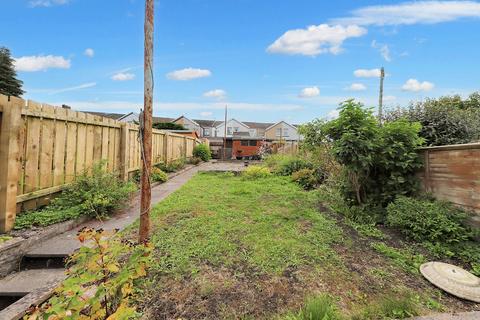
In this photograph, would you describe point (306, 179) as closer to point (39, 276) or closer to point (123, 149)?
point (123, 149)

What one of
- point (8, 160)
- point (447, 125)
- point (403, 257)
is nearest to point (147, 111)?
point (8, 160)

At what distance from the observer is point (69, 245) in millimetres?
3352

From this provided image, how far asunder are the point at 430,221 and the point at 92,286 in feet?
14.7

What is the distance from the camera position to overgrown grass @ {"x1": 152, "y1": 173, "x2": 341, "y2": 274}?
122 inches

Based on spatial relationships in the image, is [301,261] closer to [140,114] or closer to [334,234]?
[334,234]

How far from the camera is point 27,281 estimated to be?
2695 mm

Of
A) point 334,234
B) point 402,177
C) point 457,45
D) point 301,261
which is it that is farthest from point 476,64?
point 301,261

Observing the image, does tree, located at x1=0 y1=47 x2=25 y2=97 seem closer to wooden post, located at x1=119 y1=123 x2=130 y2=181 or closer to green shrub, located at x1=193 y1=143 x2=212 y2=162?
green shrub, located at x1=193 y1=143 x2=212 y2=162

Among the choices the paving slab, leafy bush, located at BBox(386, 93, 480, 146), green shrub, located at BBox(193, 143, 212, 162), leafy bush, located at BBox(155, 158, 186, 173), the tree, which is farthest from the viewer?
the tree

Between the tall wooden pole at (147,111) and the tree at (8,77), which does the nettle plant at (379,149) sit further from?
A: the tree at (8,77)

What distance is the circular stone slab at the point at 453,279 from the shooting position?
2553 mm

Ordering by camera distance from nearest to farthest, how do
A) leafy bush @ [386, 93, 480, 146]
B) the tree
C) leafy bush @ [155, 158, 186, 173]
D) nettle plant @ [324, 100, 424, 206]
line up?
nettle plant @ [324, 100, 424, 206] → leafy bush @ [386, 93, 480, 146] → leafy bush @ [155, 158, 186, 173] → the tree

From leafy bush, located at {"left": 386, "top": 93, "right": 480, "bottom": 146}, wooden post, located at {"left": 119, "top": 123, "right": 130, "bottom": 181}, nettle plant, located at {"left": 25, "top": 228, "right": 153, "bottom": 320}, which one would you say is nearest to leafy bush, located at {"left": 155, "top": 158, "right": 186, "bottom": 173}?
wooden post, located at {"left": 119, "top": 123, "right": 130, "bottom": 181}

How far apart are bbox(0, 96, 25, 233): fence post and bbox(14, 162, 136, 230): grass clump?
304 millimetres
